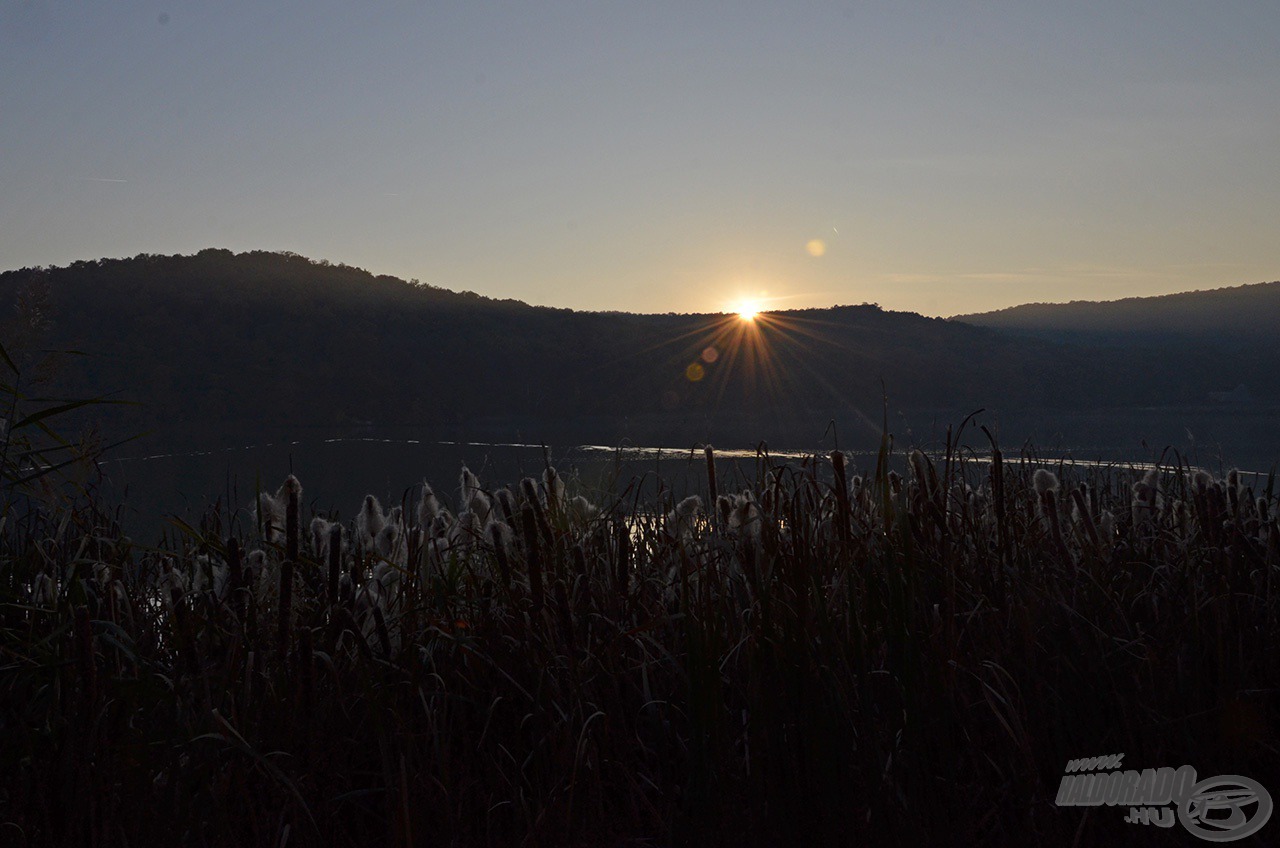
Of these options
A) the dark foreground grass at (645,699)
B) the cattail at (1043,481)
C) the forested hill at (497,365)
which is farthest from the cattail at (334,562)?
the forested hill at (497,365)

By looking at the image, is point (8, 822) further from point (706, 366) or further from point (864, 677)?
point (706, 366)

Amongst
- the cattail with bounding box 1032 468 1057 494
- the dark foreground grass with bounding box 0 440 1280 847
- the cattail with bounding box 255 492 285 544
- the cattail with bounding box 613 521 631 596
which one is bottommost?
the dark foreground grass with bounding box 0 440 1280 847

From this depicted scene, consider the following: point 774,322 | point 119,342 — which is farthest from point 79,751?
point 774,322

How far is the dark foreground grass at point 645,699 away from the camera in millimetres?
2059

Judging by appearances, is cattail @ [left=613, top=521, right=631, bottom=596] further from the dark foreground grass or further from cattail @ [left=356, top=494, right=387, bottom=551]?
cattail @ [left=356, top=494, right=387, bottom=551]

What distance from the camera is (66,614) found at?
2492 mm

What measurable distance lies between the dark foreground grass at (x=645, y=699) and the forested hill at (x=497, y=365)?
26432 millimetres

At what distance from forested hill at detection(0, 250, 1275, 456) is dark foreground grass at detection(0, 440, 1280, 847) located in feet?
86.7

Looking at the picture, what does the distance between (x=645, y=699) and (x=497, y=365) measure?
1826 inches

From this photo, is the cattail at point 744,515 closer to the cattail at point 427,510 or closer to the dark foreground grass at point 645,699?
the dark foreground grass at point 645,699

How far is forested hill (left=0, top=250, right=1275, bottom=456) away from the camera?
37281 millimetres

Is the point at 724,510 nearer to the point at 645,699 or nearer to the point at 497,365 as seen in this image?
the point at 645,699

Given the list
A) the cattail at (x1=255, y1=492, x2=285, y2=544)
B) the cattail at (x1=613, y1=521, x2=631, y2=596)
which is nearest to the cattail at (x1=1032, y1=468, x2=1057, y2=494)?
the cattail at (x1=613, y1=521, x2=631, y2=596)

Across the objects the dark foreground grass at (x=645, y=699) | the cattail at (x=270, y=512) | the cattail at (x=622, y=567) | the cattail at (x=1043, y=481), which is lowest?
the dark foreground grass at (x=645, y=699)
